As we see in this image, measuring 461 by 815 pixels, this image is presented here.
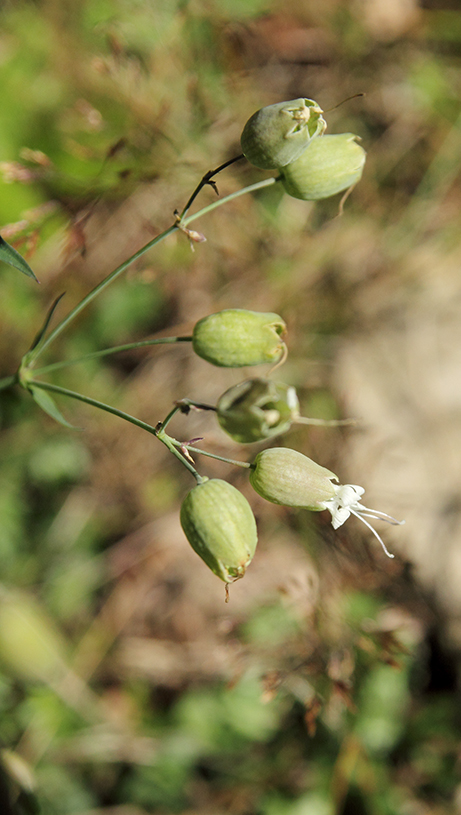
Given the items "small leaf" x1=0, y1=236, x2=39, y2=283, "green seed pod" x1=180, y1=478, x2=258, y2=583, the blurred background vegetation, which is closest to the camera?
"green seed pod" x1=180, y1=478, x2=258, y2=583

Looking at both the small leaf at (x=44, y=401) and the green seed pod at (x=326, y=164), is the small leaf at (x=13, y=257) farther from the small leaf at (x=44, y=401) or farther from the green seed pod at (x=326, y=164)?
the green seed pod at (x=326, y=164)

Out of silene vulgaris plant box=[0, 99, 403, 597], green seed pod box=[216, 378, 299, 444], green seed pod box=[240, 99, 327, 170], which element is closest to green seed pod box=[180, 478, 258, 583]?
silene vulgaris plant box=[0, 99, 403, 597]

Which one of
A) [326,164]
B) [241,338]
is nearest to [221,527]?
[241,338]

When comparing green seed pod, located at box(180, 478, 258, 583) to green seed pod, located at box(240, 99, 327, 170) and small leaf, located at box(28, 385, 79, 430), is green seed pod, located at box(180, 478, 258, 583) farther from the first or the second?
green seed pod, located at box(240, 99, 327, 170)

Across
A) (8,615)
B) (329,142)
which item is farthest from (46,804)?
(329,142)

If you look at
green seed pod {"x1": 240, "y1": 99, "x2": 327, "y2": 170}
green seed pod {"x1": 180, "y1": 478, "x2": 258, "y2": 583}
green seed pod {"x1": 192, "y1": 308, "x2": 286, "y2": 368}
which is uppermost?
green seed pod {"x1": 240, "y1": 99, "x2": 327, "y2": 170}

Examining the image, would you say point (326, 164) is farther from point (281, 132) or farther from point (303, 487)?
point (303, 487)

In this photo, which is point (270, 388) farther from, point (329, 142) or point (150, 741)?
point (150, 741)
